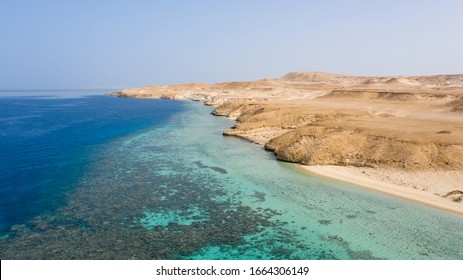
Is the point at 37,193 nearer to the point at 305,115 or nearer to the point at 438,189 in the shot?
the point at 438,189

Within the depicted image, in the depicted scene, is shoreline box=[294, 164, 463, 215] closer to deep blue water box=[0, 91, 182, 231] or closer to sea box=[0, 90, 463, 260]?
sea box=[0, 90, 463, 260]

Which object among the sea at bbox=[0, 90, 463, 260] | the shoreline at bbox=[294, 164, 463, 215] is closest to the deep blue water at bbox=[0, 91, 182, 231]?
the sea at bbox=[0, 90, 463, 260]

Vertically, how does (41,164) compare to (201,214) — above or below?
above

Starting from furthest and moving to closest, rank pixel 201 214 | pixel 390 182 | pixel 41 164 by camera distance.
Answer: pixel 41 164
pixel 390 182
pixel 201 214

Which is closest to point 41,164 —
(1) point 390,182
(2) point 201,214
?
(2) point 201,214

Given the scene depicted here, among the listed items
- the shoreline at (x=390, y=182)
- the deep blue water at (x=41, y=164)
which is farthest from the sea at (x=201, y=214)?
the shoreline at (x=390, y=182)

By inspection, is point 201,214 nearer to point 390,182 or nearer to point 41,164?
point 390,182

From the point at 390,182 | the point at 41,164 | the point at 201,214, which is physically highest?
the point at 41,164
